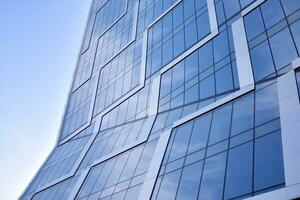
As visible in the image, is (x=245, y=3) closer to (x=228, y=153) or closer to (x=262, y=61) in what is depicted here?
(x=262, y=61)

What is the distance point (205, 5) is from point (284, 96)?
18.4m

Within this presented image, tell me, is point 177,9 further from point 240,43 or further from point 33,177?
point 33,177

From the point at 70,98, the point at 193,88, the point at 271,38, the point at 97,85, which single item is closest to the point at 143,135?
the point at 193,88

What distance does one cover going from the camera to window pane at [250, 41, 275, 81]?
922 inches

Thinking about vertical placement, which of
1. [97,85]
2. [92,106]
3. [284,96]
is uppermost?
[97,85]

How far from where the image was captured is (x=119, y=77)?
46.0 meters

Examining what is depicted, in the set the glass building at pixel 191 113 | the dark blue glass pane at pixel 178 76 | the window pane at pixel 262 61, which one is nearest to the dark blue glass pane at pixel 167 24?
the glass building at pixel 191 113

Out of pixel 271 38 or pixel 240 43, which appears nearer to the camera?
pixel 271 38

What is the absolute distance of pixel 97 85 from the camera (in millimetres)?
50938

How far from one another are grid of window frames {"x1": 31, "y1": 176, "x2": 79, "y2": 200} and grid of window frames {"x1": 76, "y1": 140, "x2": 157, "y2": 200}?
2568mm

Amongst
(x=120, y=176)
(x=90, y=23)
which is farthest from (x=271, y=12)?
(x=90, y=23)

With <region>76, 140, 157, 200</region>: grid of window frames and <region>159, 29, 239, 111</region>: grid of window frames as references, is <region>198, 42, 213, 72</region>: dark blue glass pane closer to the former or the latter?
<region>159, 29, 239, 111</region>: grid of window frames

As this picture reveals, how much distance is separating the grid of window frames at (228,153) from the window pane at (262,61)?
127 cm

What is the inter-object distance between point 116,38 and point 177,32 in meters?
17.3
